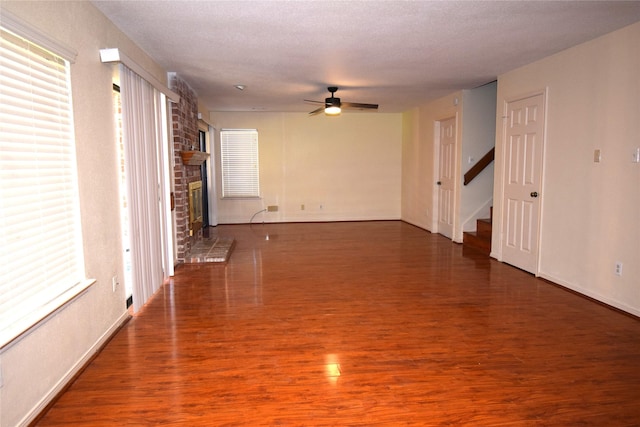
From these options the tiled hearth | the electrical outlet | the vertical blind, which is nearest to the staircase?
the electrical outlet

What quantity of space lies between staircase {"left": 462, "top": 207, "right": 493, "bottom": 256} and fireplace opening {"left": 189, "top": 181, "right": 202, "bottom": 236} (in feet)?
14.0

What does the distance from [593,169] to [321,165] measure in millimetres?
5961

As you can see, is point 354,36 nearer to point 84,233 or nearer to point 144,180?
point 144,180

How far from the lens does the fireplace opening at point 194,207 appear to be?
6060 millimetres

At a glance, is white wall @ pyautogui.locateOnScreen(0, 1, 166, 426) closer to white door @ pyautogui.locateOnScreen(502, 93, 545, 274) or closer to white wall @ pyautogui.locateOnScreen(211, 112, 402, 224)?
white door @ pyautogui.locateOnScreen(502, 93, 545, 274)

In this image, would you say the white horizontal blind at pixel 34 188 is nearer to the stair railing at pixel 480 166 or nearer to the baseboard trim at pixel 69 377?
the baseboard trim at pixel 69 377

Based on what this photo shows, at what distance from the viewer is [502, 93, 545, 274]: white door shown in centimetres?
478

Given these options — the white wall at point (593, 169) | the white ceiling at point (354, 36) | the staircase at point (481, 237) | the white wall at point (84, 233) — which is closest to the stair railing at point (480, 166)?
the staircase at point (481, 237)

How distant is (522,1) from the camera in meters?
2.97

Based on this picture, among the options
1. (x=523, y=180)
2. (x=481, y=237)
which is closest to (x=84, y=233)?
(x=523, y=180)

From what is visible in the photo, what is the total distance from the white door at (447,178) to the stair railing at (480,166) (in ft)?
1.18

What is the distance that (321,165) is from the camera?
9.32 metres

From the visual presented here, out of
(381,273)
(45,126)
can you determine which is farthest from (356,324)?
(45,126)

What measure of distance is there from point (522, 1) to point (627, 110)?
152 centimetres
